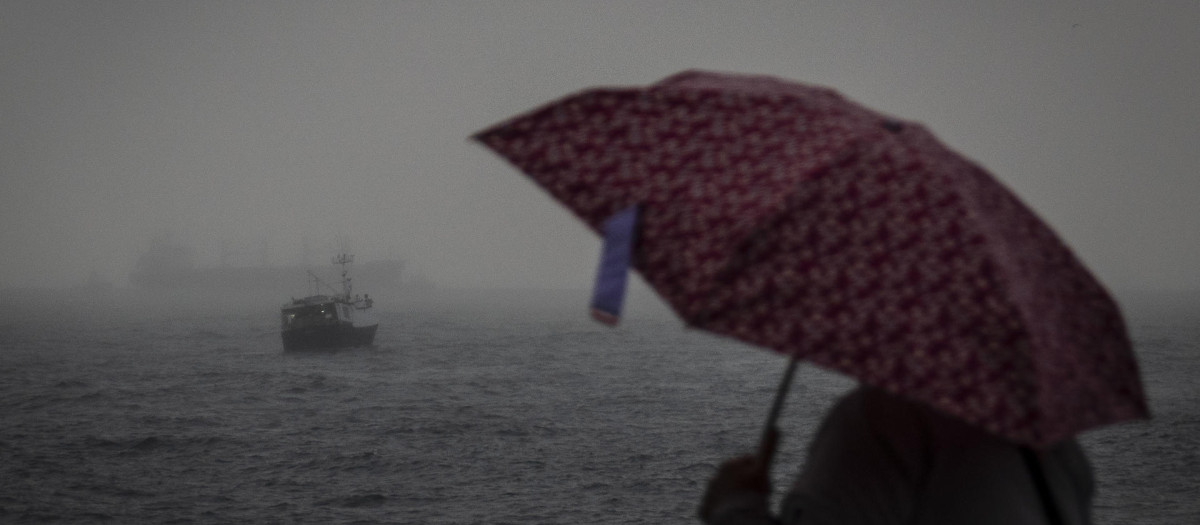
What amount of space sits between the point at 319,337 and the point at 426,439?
40.5 m

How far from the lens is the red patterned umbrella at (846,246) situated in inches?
76.0

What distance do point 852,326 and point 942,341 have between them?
178mm

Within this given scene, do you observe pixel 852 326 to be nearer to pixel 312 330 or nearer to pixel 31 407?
pixel 31 407

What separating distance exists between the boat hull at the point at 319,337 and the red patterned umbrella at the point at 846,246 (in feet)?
230

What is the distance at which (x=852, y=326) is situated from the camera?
6.49ft

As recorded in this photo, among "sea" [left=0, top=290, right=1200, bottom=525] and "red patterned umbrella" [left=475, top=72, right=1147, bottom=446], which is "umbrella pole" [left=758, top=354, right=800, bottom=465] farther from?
"sea" [left=0, top=290, right=1200, bottom=525]

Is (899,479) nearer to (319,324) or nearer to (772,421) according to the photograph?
(772,421)

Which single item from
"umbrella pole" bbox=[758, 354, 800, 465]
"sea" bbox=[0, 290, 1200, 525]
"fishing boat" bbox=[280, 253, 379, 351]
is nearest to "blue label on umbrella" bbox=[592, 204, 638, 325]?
"umbrella pole" bbox=[758, 354, 800, 465]

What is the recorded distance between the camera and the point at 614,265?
2.13m

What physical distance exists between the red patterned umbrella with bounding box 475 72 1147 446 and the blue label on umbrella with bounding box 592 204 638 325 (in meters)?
0.04

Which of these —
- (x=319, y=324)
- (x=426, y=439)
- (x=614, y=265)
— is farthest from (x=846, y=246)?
(x=319, y=324)

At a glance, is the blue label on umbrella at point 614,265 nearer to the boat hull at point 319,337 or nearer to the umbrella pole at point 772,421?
the umbrella pole at point 772,421

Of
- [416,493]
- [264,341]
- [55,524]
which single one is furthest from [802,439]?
[264,341]

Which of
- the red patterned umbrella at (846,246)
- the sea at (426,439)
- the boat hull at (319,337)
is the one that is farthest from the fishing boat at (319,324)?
the red patterned umbrella at (846,246)
